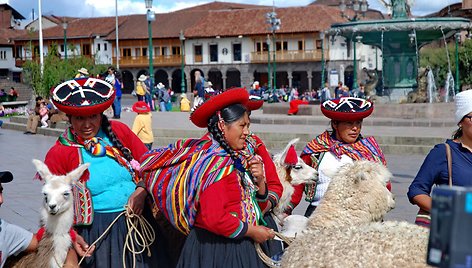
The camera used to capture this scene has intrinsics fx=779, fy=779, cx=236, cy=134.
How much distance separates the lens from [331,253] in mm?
2906

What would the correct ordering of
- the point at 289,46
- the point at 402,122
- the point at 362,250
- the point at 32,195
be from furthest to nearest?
the point at 289,46 → the point at 402,122 → the point at 32,195 → the point at 362,250

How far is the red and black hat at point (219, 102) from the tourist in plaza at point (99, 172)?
77cm

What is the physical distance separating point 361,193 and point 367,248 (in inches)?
54.8

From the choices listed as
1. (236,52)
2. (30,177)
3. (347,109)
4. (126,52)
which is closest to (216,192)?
(347,109)

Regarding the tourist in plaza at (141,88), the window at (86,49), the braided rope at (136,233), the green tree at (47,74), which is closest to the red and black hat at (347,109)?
the braided rope at (136,233)

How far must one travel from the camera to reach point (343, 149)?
209 inches

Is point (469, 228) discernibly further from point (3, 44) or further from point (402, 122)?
point (3, 44)

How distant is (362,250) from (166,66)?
272 feet

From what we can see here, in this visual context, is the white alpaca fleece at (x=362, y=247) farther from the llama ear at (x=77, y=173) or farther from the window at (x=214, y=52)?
the window at (x=214, y=52)

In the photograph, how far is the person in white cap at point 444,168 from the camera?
3896 millimetres

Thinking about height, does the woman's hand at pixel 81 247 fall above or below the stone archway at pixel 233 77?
below

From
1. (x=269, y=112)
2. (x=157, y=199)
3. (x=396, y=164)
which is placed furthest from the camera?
(x=269, y=112)

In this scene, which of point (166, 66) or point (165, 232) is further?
point (166, 66)

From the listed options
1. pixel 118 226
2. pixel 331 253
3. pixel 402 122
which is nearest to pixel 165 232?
pixel 118 226
